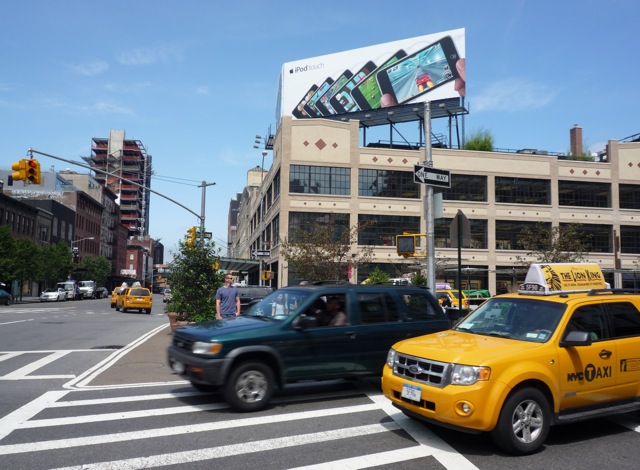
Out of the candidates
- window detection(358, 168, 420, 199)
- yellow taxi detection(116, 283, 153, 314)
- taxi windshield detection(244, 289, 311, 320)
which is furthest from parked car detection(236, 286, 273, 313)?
window detection(358, 168, 420, 199)

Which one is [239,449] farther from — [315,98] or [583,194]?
[583,194]

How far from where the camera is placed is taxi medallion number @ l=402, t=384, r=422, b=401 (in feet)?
19.3

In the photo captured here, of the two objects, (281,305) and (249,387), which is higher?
(281,305)

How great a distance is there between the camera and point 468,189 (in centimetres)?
4666

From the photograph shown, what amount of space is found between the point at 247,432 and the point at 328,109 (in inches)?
1697

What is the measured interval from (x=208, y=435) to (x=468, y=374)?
3037mm

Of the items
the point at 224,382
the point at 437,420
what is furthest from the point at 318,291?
the point at 437,420

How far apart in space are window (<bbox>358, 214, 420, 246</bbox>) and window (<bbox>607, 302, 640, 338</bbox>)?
3643cm

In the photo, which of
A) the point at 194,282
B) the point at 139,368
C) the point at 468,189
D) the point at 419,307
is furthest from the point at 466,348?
the point at 468,189

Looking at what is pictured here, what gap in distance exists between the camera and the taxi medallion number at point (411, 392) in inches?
231

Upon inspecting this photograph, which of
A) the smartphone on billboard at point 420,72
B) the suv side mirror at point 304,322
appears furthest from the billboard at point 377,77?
the suv side mirror at point 304,322

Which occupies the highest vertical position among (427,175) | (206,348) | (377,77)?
(377,77)

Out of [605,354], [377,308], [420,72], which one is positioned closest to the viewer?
[605,354]

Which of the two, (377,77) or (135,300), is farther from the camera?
(377,77)
